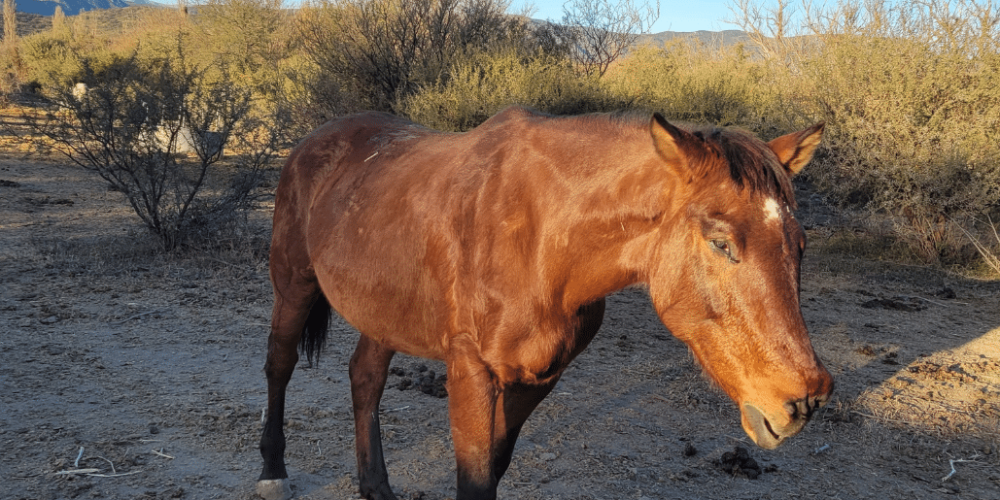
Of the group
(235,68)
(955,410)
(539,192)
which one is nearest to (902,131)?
(955,410)

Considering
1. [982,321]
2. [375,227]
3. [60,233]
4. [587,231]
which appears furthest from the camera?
[60,233]

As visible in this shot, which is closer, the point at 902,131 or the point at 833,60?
the point at 902,131

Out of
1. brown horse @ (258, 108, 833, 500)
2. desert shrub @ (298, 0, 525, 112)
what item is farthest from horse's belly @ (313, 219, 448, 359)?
desert shrub @ (298, 0, 525, 112)

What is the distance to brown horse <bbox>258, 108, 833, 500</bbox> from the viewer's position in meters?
2.01

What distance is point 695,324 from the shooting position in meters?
2.16

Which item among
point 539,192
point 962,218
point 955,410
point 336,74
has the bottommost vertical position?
point 955,410

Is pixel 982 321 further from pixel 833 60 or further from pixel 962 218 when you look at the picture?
pixel 833 60

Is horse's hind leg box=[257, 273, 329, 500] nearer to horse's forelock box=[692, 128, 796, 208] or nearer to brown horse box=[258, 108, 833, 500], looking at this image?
brown horse box=[258, 108, 833, 500]

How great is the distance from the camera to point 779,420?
196cm

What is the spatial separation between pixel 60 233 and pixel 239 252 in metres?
2.69

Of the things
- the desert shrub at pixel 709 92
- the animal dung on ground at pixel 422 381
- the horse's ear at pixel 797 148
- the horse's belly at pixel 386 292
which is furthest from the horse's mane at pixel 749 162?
the desert shrub at pixel 709 92

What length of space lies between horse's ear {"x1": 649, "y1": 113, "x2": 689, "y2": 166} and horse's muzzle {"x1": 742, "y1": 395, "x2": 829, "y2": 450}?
78 cm

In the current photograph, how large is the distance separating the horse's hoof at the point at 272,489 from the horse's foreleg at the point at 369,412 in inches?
15.4

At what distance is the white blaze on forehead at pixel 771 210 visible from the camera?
78.6 inches
